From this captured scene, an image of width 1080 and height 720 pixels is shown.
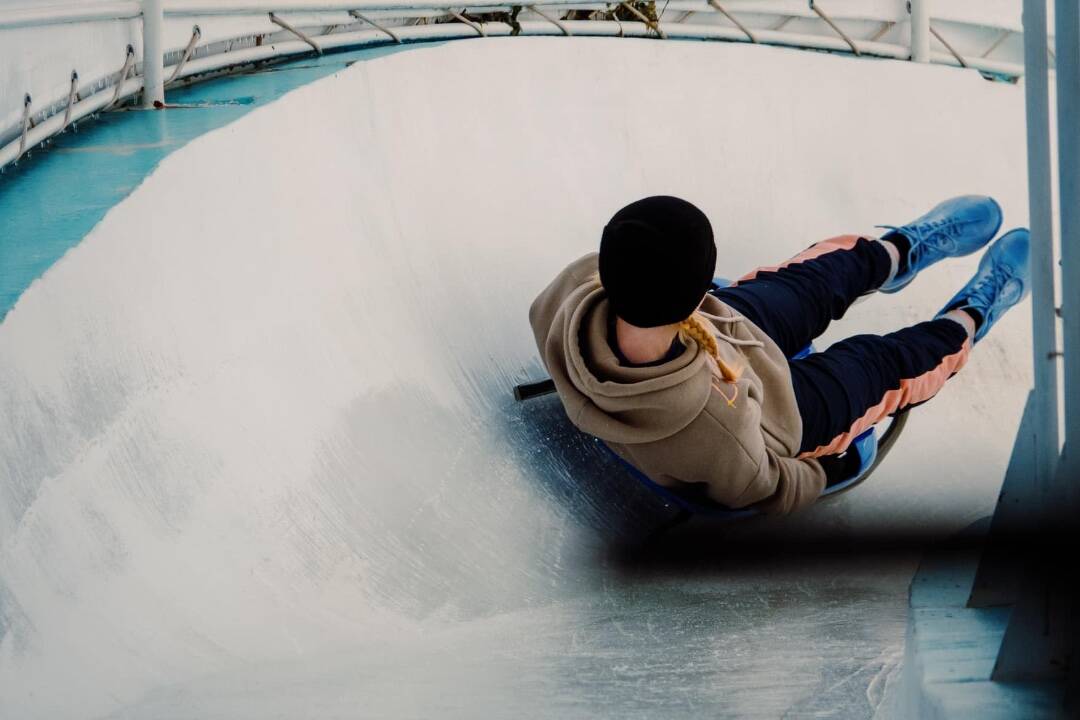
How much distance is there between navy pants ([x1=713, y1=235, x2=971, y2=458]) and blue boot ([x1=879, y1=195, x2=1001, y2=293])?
0.10 metres

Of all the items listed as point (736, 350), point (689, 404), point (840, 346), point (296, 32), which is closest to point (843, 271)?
point (840, 346)

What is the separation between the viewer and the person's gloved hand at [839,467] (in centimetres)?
200

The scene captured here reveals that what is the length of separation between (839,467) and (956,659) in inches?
44.7

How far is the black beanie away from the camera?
139 cm

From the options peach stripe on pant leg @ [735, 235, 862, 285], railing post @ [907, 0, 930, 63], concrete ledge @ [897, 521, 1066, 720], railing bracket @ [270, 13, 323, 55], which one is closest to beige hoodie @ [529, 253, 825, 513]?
peach stripe on pant leg @ [735, 235, 862, 285]

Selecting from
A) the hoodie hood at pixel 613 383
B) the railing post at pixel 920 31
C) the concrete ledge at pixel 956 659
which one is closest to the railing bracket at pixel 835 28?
the railing post at pixel 920 31

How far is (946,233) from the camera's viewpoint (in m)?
2.53

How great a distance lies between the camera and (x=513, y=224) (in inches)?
97.9

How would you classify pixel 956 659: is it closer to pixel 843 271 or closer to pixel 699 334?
pixel 699 334

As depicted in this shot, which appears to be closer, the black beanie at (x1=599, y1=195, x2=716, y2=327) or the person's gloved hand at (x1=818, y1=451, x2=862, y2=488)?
the black beanie at (x1=599, y1=195, x2=716, y2=327)

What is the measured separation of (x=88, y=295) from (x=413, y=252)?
2.86ft

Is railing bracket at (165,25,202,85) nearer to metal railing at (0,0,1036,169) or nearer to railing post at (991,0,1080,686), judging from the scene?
metal railing at (0,0,1036,169)

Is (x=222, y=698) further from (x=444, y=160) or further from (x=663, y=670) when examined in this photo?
(x=444, y=160)

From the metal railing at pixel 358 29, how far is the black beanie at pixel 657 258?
0.87 m
